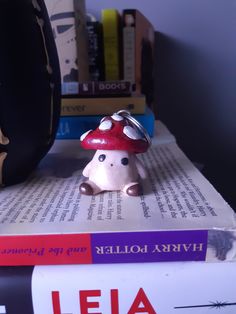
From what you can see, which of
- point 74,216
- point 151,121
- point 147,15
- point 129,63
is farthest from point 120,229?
point 147,15

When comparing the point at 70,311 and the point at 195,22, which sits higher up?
the point at 195,22

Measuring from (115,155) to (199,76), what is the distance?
0.48m

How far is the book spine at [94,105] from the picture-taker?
48 centimetres

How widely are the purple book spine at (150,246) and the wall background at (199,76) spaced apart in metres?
0.52

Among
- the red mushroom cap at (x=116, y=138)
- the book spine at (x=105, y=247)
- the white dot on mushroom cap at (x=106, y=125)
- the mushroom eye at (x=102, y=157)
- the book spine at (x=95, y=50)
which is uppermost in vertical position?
the book spine at (x=95, y=50)

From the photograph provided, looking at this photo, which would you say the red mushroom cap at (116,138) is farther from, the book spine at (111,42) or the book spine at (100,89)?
the book spine at (111,42)

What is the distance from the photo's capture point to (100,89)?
0.49 metres

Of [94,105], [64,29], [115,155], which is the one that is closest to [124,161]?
[115,155]

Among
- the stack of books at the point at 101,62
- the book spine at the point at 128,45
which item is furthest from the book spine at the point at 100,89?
the book spine at the point at 128,45

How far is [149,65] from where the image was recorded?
65 cm

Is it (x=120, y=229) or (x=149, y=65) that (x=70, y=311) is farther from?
(x=149, y=65)

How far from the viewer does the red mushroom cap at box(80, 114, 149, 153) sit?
28cm

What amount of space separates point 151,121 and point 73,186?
0.68 ft

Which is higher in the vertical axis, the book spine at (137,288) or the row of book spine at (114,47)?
the row of book spine at (114,47)
